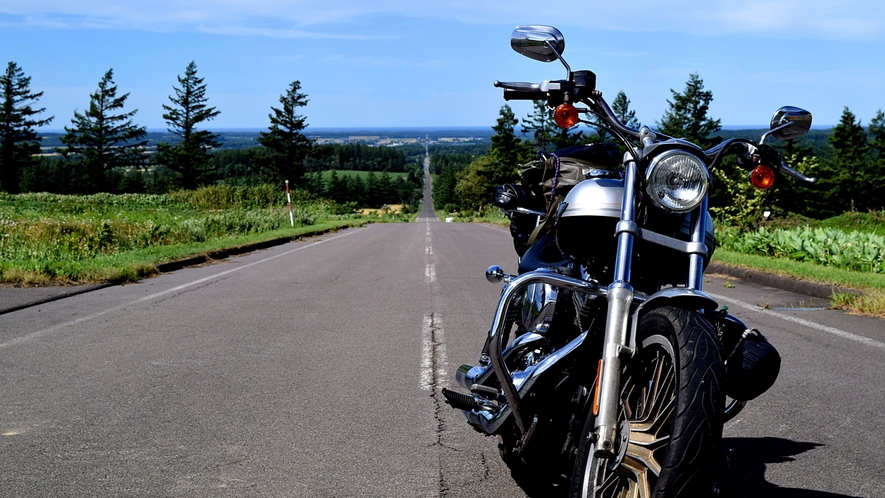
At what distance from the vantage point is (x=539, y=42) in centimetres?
294

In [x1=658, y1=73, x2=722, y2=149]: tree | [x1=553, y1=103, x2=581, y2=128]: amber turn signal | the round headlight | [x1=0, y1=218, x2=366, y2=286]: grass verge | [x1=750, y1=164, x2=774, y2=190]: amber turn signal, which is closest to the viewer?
the round headlight

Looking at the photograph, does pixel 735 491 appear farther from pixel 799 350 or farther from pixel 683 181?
pixel 799 350

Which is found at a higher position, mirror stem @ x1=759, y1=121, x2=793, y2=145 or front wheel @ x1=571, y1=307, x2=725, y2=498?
mirror stem @ x1=759, y1=121, x2=793, y2=145

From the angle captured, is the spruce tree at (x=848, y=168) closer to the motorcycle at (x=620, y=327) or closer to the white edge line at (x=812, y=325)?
the white edge line at (x=812, y=325)

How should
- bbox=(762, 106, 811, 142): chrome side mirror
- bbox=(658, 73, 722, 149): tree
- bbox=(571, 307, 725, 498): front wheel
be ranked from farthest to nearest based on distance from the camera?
bbox=(658, 73, 722, 149): tree
bbox=(762, 106, 811, 142): chrome side mirror
bbox=(571, 307, 725, 498): front wheel

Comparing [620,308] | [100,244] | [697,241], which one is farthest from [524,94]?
[100,244]

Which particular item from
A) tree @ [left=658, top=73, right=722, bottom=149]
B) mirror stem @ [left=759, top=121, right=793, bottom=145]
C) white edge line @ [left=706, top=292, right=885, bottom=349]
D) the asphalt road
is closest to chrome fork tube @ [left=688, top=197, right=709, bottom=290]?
mirror stem @ [left=759, top=121, right=793, bottom=145]

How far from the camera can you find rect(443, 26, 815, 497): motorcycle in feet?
7.33

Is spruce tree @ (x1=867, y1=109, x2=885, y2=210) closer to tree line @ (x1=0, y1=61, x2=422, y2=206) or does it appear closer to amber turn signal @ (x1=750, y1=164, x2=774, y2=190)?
tree line @ (x1=0, y1=61, x2=422, y2=206)

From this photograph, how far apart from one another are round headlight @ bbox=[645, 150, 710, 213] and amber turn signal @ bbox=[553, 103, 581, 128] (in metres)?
0.44

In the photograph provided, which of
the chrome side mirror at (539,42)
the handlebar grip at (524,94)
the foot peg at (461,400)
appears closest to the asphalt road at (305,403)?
the foot peg at (461,400)

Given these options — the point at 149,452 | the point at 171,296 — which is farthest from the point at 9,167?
the point at 149,452

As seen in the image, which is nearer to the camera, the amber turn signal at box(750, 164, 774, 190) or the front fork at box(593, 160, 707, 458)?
the front fork at box(593, 160, 707, 458)

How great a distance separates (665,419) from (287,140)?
86662 millimetres
